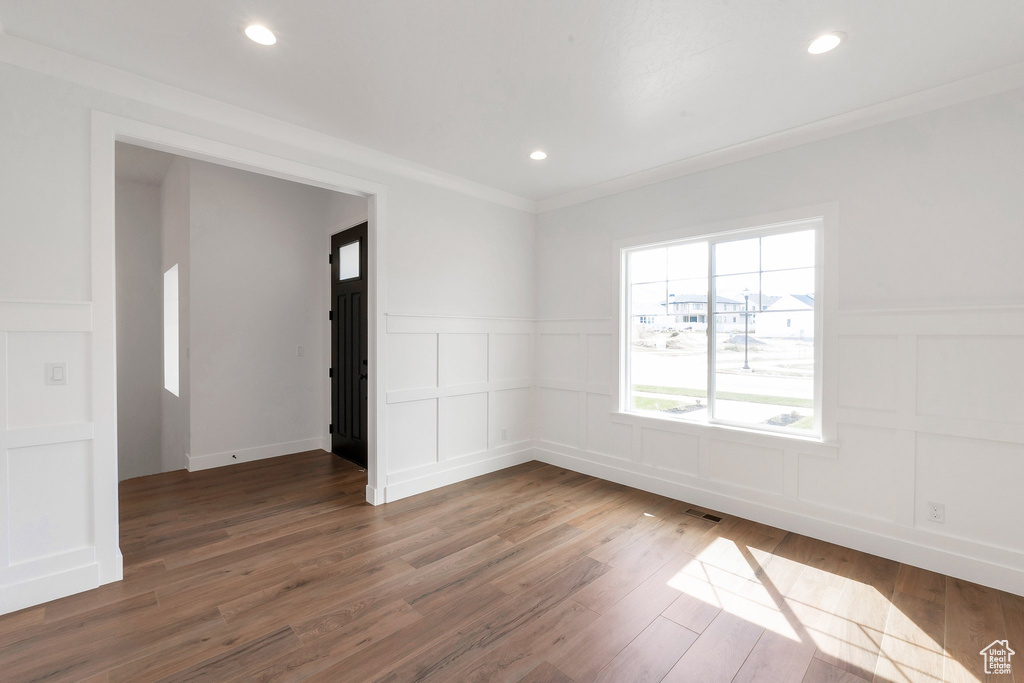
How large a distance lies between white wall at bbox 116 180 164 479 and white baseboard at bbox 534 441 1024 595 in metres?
5.99

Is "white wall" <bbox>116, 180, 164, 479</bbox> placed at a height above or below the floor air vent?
above

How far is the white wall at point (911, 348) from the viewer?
263 cm

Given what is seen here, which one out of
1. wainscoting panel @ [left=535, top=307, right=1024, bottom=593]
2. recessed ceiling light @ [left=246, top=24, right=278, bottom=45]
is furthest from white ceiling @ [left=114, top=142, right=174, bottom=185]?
wainscoting panel @ [left=535, top=307, right=1024, bottom=593]

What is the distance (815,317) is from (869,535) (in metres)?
1.49

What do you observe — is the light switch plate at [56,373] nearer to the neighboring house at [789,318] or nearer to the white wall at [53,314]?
the white wall at [53,314]

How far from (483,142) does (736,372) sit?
2749 mm

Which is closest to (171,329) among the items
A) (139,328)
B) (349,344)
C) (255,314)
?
(139,328)

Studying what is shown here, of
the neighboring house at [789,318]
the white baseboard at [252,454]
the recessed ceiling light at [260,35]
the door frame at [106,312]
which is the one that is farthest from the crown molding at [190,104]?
the white baseboard at [252,454]

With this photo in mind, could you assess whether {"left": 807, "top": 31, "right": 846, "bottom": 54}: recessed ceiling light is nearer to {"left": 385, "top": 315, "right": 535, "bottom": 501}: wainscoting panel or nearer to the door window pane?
{"left": 385, "top": 315, "right": 535, "bottom": 501}: wainscoting panel

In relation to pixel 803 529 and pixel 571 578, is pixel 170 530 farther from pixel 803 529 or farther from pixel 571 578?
pixel 803 529

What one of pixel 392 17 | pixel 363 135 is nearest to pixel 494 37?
pixel 392 17

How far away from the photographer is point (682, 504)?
3.93 metres

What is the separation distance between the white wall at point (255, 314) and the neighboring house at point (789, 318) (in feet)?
15.3

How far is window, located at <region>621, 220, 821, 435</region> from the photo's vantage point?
3406 millimetres
